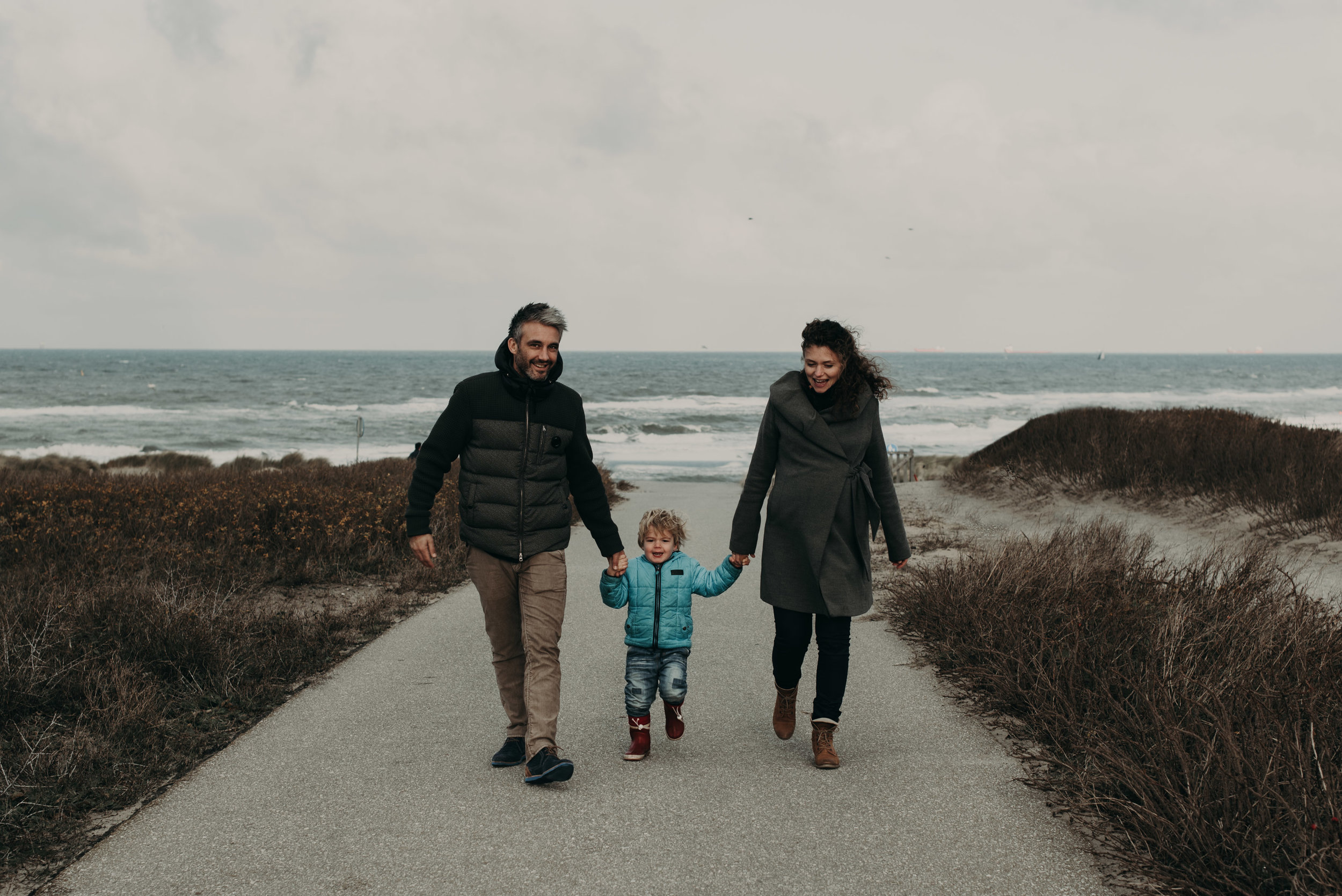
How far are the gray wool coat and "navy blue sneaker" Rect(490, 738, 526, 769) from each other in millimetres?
1310

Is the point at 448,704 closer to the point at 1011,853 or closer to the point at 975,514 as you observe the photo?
the point at 1011,853

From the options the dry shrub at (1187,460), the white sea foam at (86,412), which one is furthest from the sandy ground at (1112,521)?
the white sea foam at (86,412)

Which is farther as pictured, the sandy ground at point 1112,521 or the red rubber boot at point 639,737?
the sandy ground at point 1112,521

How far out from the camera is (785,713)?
4156 millimetres

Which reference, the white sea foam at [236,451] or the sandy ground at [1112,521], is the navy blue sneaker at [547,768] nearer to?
the sandy ground at [1112,521]

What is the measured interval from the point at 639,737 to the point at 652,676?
274 mm

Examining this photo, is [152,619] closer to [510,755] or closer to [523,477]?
[510,755]

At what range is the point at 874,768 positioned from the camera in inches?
152

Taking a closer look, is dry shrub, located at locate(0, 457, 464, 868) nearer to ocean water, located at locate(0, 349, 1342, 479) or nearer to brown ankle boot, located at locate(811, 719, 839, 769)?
brown ankle boot, located at locate(811, 719, 839, 769)

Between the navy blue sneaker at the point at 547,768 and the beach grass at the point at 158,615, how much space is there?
154cm

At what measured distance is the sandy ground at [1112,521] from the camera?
28.5 ft

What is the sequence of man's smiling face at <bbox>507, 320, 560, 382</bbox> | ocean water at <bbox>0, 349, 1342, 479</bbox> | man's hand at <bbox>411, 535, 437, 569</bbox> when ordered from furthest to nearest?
1. ocean water at <bbox>0, 349, 1342, 479</bbox>
2. man's hand at <bbox>411, 535, 437, 569</bbox>
3. man's smiling face at <bbox>507, 320, 560, 382</bbox>

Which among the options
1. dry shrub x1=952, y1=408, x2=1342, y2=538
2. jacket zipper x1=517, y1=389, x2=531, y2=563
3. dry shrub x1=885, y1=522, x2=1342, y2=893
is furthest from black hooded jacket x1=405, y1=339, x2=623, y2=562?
dry shrub x1=952, y1=408, x2=1342, y2=538

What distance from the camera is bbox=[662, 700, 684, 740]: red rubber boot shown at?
4070mm
